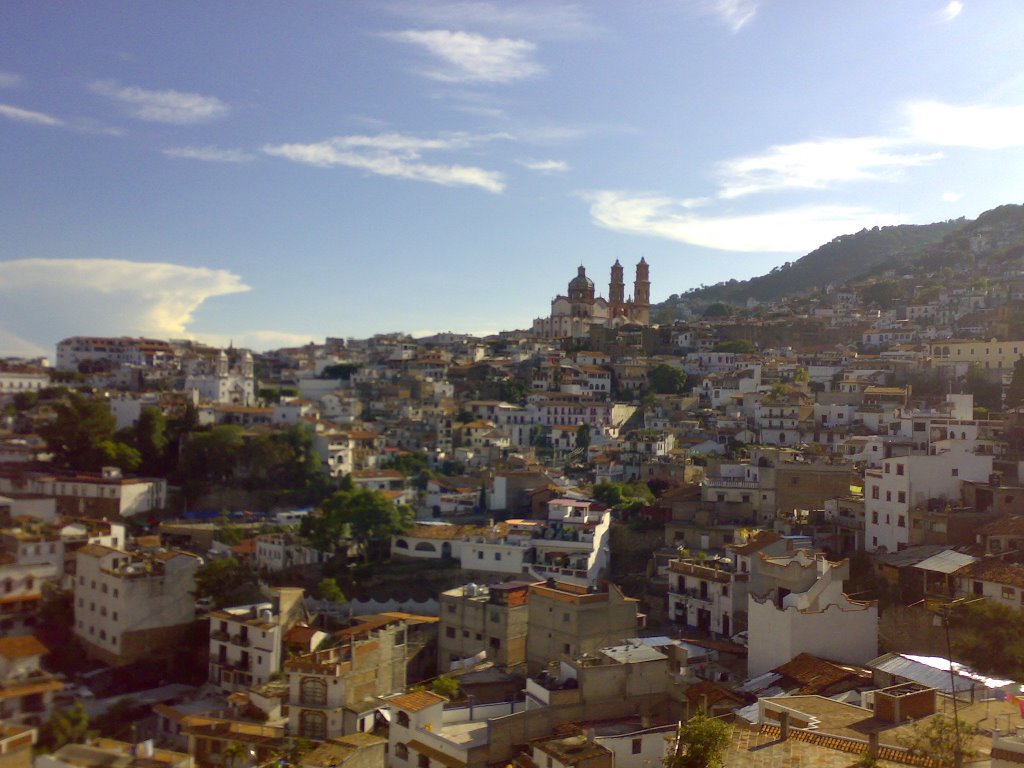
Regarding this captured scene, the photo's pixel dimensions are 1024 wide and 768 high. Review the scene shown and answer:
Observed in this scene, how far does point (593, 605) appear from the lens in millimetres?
10266

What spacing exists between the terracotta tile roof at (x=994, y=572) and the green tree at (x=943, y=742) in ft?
13.5

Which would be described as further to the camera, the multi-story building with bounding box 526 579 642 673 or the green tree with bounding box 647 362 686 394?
the green tree with bounding box 647 362 686 394

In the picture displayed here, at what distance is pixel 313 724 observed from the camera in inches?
377

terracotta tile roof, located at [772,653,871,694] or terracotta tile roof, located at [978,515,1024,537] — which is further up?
terracotta tile roof, located at [978,515,1024,537]

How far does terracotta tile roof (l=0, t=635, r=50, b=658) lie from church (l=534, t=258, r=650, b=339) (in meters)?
31.8

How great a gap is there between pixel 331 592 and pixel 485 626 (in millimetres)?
3504

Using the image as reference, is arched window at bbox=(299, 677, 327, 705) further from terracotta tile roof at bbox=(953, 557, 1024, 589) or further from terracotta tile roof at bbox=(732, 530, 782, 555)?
terracotta tile roof at bbox=(953, 557, 1024, 589)

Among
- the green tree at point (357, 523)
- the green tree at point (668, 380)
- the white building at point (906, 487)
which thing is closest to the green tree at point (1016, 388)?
the white building at point (906, 487)

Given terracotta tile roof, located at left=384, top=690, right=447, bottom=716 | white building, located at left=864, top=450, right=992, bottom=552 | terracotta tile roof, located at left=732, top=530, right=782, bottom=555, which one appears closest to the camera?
terracotta tile roof, located at left=384, top=690, right=447, bottom=716

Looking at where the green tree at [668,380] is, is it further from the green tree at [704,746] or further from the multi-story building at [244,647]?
the green tree at [704,746]

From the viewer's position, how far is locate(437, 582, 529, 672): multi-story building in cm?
1130

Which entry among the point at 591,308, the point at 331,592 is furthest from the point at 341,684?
the point at 591,308

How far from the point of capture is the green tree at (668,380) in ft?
89.4

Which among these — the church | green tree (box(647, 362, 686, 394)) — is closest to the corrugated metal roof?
green tree (box(647, 362, 686, 394))
